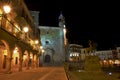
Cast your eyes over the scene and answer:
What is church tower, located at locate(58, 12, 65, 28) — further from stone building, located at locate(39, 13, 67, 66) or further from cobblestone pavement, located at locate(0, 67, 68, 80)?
cobblestone pavement, located at locate(0, 67, 68, 80)

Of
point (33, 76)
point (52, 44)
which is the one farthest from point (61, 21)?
point (33, 76)

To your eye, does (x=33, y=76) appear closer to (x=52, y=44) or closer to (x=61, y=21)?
(x=52, y=44)

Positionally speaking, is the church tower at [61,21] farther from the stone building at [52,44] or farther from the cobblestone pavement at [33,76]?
the cobblestone pavement at [33,76]

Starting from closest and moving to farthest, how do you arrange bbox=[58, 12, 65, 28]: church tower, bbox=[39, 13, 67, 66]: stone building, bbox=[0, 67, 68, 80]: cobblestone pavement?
bbox=[0, 67, 68, 80]: cobblestone pavement
bbox=[39, 13, 67, 66]: stone building
bbox=[58, 12, 65, 28]: church tower

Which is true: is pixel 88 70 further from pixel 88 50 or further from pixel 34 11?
pixel 34 11

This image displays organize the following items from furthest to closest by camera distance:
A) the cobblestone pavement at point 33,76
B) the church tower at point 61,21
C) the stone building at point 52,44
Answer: the church tower at point 61,21
the stone building at point 52,44
the cobblestone pavement at point 33,76

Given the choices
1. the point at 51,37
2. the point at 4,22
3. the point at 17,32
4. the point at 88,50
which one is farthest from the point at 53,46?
the point at 4,22

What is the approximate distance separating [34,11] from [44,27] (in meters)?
6.94

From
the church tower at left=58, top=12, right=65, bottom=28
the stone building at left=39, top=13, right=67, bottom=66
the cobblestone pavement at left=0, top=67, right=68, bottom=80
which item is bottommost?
the cobblestone pavement at left=0, top=67, right=68, bottom=80

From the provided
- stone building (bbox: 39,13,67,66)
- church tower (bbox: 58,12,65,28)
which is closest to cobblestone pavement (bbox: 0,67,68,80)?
stone building (bbox: 39,13,67,66)

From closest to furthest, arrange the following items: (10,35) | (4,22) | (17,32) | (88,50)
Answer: (4,22) → (10,35) → (17,32) → (88,50)

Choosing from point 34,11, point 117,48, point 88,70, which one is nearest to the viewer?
point 88,70

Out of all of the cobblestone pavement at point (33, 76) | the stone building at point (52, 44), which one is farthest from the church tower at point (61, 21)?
the cobblestone pavement at point (33, 76)

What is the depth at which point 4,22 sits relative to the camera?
19.7 meters
